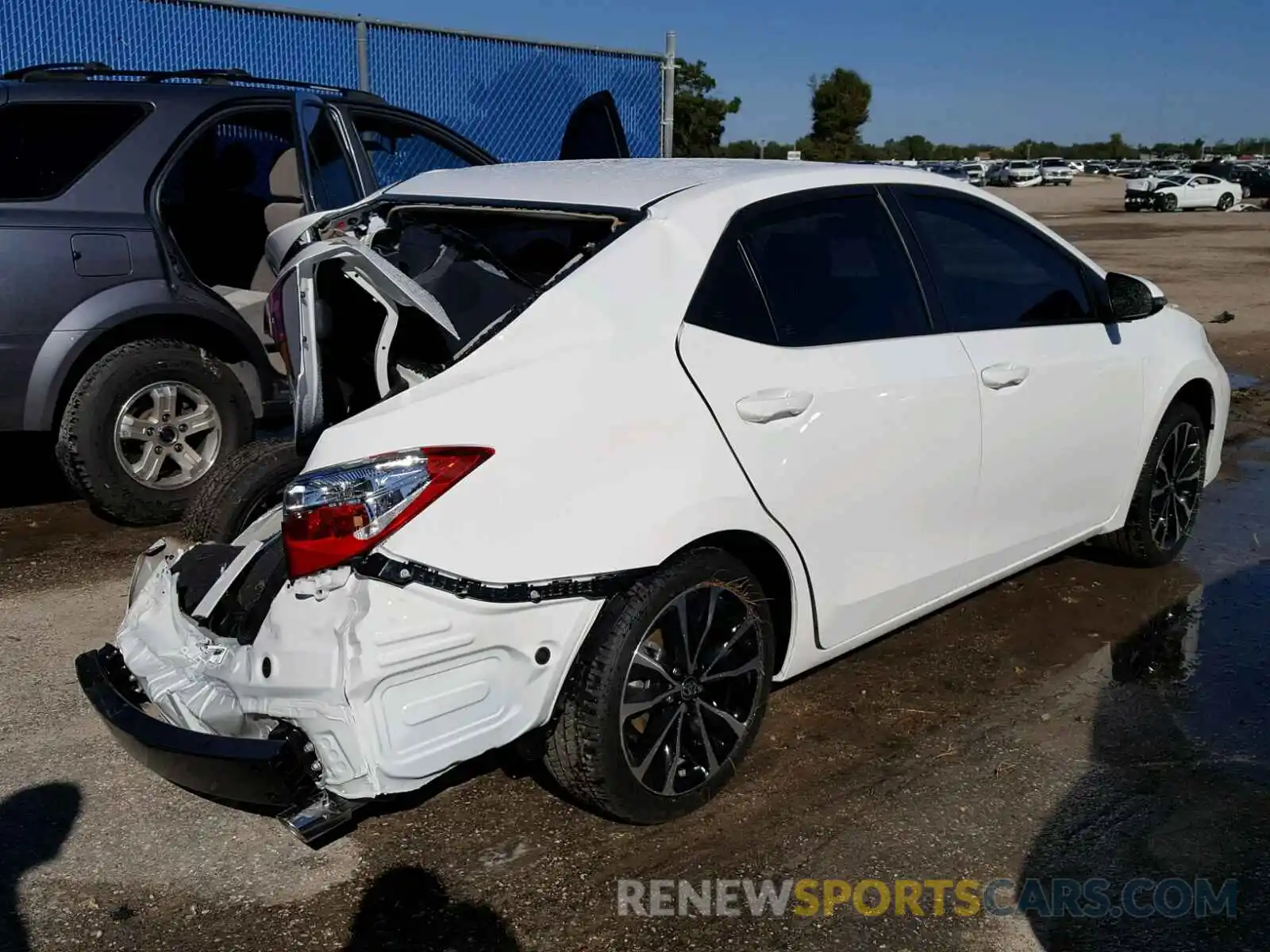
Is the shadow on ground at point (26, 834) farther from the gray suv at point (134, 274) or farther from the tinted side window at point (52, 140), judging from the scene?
the tinted side window at point (52, 140)

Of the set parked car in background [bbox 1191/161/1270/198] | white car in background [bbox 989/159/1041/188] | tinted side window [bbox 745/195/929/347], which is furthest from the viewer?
white car in background [bbox 989/159/1041/188]

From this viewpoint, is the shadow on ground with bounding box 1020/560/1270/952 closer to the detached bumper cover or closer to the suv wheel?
the detached bumper cover

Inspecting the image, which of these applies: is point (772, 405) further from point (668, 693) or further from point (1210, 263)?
point (1210, 263)

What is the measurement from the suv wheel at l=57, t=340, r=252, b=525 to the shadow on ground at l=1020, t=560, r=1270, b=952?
13.3 ft

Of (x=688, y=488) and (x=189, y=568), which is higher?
(x=688, y=488)

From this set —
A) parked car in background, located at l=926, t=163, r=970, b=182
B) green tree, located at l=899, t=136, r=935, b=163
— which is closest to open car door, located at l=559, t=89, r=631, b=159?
parked car in background, located at l=926, t=163, r=970, b=182

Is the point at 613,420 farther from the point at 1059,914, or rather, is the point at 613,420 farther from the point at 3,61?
the point at 3,61

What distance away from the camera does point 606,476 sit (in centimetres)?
284

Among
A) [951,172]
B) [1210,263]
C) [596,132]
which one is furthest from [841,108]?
[596,132]

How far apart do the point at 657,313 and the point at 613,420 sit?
0.35 meters

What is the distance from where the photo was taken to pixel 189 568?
3426mm

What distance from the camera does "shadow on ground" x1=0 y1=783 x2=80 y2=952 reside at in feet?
9.28

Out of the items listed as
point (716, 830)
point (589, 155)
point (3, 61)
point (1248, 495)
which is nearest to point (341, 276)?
point (716, 830)

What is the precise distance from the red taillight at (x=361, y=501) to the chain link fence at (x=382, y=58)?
763 cm
